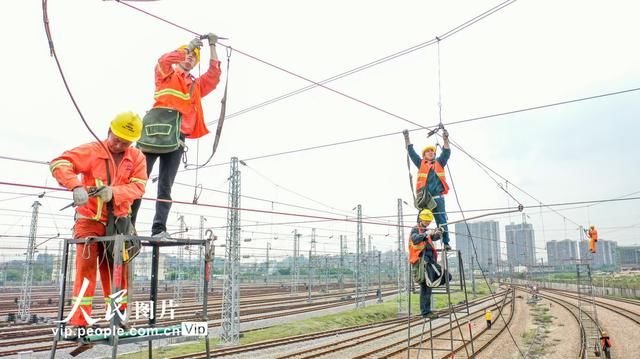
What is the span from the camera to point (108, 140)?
3713 millimetres

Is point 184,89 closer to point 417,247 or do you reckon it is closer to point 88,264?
point 88,264

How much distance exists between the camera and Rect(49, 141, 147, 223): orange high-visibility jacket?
11.3 feet

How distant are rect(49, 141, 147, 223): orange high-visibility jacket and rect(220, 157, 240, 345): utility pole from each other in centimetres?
1491

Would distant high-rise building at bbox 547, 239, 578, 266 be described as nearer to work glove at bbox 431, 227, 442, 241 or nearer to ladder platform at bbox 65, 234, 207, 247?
work glove at bbox 431, 227, 442, 241

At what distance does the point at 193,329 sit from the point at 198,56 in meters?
2.82

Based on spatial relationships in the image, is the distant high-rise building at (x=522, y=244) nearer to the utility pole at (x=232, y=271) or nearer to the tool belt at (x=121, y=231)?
the utility pole at (x=232, y=271)

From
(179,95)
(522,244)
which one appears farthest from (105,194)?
(522,244)

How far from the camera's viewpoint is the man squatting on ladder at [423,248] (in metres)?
7.99

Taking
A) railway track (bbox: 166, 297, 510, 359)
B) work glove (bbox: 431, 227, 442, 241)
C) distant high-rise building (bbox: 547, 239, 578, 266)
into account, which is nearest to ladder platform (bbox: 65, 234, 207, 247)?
work glove (bbox: 431, 227, 442, 241)

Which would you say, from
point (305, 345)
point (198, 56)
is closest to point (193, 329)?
point (198, 56)

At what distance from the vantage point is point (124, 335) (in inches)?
139

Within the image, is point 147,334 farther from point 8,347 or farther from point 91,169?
point 8,347

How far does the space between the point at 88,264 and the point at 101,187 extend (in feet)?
2.37

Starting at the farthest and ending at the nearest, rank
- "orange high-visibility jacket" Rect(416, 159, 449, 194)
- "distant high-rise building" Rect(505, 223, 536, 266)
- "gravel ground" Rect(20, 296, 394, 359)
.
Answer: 1. "distant high-rise building" Rect(505, 223, 536, 266)
2. "gravel ground" Rect(20, 296, 394, 359)
3. "orange high-visibility jacket" Rect(416, 159, 449, 194)
